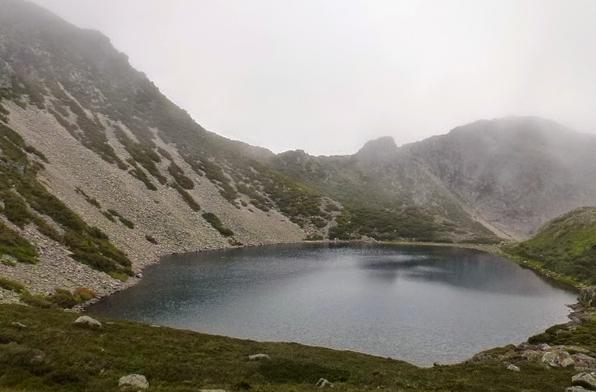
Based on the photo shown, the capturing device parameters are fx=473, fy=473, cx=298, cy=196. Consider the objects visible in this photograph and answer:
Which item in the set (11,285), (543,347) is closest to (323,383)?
(543,347)

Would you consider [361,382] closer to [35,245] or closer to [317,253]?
[35,245]

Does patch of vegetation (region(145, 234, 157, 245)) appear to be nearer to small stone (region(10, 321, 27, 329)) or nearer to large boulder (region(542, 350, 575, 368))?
small stone (region(10, 321, 27, 329))

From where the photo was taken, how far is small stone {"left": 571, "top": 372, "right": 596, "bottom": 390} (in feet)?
107

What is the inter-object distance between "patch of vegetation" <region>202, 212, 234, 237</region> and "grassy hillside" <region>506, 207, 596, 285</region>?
288 ft

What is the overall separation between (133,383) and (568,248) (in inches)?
5227

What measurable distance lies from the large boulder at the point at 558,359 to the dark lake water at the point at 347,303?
1025 cm

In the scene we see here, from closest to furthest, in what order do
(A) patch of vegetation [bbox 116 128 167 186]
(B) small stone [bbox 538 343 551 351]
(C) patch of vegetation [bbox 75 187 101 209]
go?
1. (B) small stone [bbox 538 343 551 351]
2. (C) patch of vegetation [bbox 75 187 101 209]
3. (A) patch of vegetation [bbox 116 128 167 186]

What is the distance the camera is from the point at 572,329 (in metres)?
58.9

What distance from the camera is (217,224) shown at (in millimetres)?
137125

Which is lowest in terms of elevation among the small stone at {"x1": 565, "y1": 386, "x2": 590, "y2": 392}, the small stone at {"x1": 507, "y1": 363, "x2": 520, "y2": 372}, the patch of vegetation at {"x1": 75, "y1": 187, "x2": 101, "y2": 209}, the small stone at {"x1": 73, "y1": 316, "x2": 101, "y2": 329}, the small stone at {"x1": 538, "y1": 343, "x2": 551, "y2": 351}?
the small stone at {"x1": 538, "y1": 343, "x2": 551, "y2": 351}

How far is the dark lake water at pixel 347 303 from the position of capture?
5491 centimetres

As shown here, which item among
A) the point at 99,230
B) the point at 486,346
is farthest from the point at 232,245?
the point at 486,346

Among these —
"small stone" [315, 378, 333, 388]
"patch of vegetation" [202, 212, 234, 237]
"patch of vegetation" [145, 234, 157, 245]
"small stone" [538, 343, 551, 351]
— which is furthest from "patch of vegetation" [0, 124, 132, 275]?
"small stone" [538, 343, 551, 351]

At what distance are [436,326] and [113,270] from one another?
4899 cm
